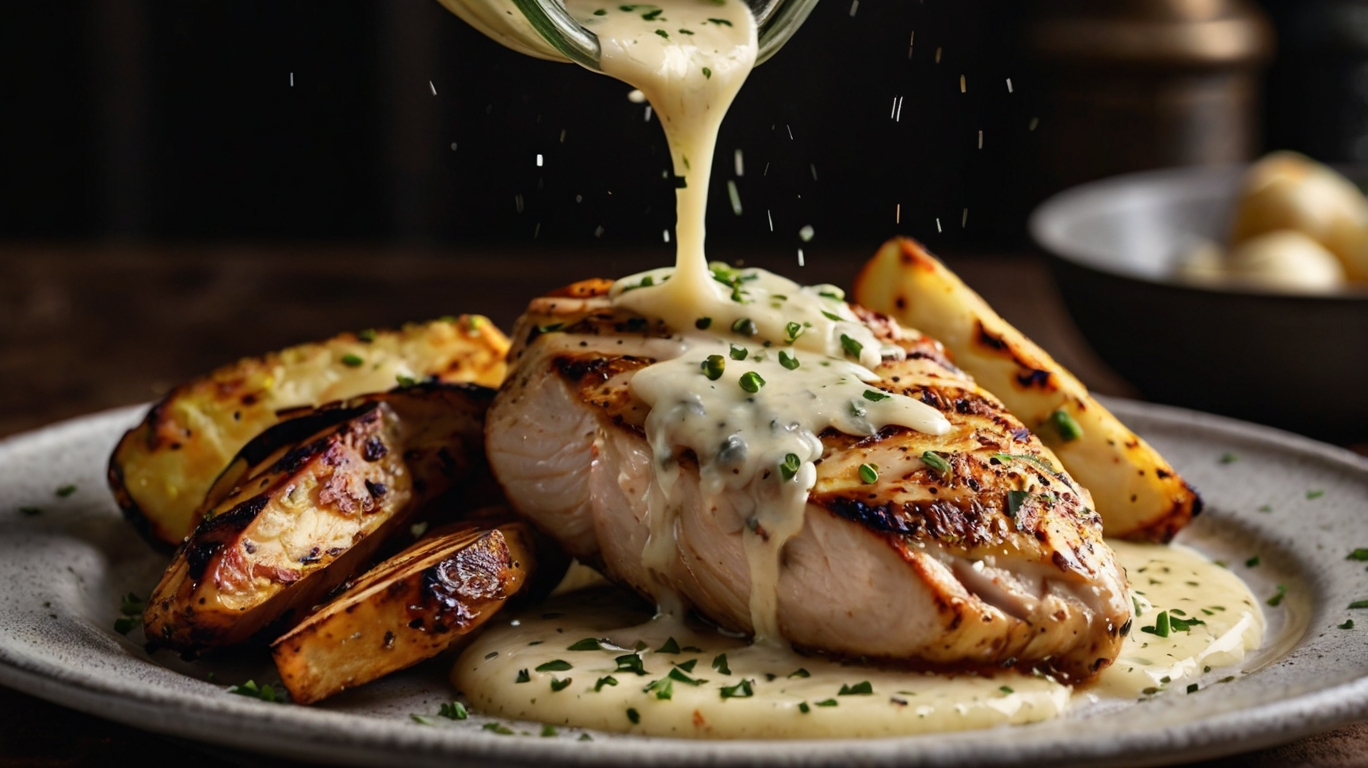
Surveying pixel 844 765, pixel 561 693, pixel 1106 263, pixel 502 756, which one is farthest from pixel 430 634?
pixel 1106 263

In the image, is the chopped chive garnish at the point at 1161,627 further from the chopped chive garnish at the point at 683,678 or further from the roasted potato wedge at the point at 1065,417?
the chopped chive garnish at the point at 683,678

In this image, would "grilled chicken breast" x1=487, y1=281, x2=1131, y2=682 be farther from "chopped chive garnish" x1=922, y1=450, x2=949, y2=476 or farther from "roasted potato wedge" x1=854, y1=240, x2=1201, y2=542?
"roasted potato wedge" x1=854, y1=240, x2=1201, y2=542

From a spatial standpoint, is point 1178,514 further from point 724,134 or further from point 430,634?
point 724,134

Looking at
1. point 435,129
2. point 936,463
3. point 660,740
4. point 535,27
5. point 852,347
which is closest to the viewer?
point 660,740

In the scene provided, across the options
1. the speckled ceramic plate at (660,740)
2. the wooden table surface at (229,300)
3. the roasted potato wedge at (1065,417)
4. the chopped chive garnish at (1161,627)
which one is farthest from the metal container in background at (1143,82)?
the chopped chive garnish at (1161,627)

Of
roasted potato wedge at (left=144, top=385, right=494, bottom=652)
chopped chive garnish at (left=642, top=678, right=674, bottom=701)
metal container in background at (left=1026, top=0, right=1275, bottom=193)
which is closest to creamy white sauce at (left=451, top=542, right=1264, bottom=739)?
chopped chive garnish at (left=642, top=678, right=674, bottom=701)

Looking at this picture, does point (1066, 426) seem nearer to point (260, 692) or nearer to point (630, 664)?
point (630, 664)

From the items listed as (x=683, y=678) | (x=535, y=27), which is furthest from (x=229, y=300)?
(x=683, y=678)
